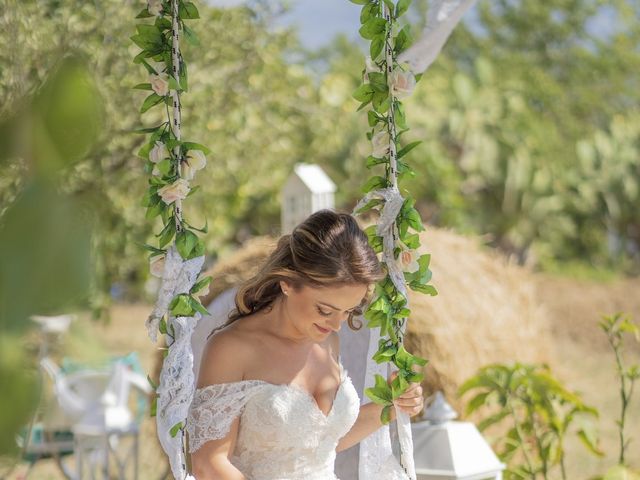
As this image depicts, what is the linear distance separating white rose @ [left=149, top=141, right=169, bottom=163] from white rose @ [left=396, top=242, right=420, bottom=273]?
62 cm

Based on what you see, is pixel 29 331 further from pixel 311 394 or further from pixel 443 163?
pixel 443 163

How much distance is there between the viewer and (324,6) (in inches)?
1235

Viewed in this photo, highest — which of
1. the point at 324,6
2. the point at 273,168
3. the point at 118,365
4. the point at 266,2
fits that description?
the point at 324,6

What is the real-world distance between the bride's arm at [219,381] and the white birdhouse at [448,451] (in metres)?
0.77

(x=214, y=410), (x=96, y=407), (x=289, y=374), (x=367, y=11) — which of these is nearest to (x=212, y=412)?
(x=214, y=410)

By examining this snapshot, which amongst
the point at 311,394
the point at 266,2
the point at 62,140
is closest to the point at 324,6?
the point at 266,2

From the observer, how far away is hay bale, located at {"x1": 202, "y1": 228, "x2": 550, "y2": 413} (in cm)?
401

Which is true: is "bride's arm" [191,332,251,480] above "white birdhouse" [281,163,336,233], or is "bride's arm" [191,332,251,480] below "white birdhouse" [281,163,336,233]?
below

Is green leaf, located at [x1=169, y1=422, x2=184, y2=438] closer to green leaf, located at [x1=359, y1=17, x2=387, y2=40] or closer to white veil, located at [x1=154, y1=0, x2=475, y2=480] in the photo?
white veil, located at [x1=154, y1=0, x2=475, y2=480]

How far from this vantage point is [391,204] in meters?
2.25

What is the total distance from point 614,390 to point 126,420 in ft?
16.1

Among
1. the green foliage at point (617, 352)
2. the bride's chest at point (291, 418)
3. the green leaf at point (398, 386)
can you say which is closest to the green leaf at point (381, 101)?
the green leaf at point (398, 386)

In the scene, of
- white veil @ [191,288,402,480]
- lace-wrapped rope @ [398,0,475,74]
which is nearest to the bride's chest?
white veil @ [191,288,402,480]

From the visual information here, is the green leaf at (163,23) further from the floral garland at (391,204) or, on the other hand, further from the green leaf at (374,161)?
the green leaf at (374,161)
